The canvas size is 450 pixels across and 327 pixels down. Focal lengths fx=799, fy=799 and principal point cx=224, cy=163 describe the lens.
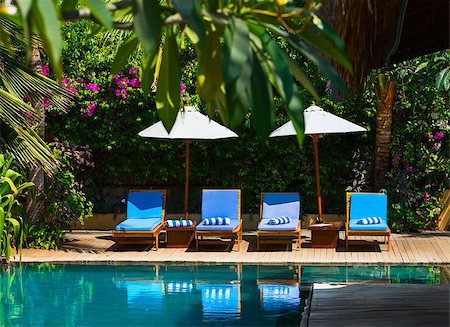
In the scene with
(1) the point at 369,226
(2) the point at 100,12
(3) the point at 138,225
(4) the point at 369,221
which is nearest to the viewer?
(2) the point at 100,12

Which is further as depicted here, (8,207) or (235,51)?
(8,207)

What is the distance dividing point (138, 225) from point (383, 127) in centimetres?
441

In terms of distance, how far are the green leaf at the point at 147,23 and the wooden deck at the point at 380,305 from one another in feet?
13.9

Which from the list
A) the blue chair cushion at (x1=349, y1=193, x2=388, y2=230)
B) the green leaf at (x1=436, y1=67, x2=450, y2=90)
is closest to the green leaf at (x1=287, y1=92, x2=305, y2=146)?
the green leaf at (x1=436, y1=67, x2=450, y2=90)

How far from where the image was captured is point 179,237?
12070 mm

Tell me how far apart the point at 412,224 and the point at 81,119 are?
19.3ft

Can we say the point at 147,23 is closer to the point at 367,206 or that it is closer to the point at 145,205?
Answer: the point at 367,206

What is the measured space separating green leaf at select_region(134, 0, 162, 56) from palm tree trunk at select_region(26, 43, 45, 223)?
1012cm

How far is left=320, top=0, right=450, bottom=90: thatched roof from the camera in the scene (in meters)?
4.44

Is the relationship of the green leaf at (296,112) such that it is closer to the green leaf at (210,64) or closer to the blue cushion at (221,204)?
the green leaf at (210,64)

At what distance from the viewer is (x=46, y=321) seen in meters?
8.11

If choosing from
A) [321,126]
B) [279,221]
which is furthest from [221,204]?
[321,126]

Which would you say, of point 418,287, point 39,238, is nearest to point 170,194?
point 39,238

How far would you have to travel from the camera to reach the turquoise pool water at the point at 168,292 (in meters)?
8.09
